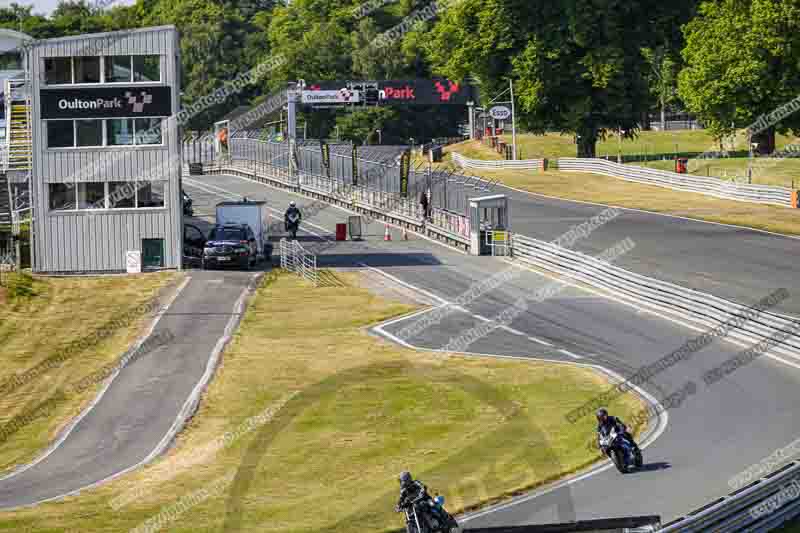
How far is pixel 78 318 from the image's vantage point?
4397 cm

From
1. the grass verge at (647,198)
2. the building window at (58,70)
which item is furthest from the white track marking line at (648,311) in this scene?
the building window at (58,70)

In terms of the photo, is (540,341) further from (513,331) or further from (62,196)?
(62,196)

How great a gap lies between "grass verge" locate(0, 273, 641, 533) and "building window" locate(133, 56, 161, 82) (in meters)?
15.4

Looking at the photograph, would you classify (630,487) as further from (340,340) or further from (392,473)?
(340,340)

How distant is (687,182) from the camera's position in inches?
2977

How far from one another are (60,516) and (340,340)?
17459mm

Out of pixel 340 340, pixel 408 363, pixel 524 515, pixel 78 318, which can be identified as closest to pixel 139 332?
pixel 78 318

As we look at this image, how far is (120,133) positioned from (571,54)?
4702 cm

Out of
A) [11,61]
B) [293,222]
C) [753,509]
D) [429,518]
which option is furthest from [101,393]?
[11,61]

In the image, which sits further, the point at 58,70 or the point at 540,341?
the point at 58,70

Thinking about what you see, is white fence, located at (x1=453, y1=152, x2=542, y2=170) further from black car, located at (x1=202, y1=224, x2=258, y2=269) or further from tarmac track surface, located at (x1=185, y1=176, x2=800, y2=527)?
black car, located at (x1=202, y1=224, x2=258, y2=269)

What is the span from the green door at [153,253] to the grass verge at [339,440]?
1234 centimetres

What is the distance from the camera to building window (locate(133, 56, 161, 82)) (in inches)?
2016

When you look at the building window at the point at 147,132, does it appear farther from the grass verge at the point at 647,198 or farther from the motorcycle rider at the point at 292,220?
the grass verge at the point at 647,198
